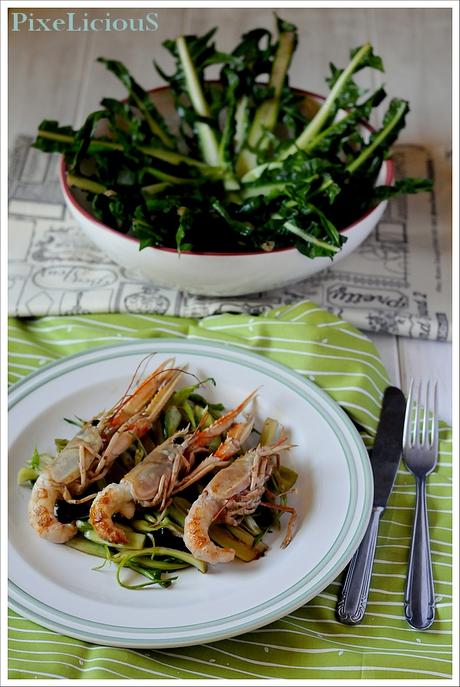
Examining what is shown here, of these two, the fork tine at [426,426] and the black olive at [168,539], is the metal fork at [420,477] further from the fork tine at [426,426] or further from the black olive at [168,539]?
the black olive at [168,539]

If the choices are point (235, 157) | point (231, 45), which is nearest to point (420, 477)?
point (235, 157)

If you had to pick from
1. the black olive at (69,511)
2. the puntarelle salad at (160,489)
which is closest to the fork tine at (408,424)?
the puntarelle salad at (160,489)

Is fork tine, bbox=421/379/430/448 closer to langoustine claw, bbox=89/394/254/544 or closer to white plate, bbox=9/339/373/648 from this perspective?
white plate, bbox=9/339/373/648

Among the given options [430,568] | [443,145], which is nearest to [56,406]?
[430,568]

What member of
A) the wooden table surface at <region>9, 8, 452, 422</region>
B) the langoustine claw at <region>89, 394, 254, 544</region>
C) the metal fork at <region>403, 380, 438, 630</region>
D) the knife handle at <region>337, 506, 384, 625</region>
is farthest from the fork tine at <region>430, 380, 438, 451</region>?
the wooden table surface at <region>9, 8, 452, 422</region>

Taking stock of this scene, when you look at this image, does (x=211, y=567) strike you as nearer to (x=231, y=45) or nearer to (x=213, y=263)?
(x=213, y=263)
